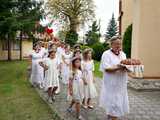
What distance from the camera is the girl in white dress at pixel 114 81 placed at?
308 inches

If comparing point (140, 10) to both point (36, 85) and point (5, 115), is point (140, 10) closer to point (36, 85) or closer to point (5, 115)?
point (36, 85)

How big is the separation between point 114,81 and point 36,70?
8.74m

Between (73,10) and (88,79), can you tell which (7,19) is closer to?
(88,79)

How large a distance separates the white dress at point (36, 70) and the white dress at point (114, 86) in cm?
809

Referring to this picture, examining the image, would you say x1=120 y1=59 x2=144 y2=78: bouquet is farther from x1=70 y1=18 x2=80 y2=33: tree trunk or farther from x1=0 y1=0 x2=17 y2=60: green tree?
x1=70 y1=18 x2=80 y2=33: tree trunk

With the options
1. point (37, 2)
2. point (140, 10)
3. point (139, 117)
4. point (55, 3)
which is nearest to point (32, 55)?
point (140, 10)

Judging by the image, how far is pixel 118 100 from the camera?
8000 mm

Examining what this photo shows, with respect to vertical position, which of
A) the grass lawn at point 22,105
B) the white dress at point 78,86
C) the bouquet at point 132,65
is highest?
the bouquet at point 132,65

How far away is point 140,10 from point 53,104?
7.78m

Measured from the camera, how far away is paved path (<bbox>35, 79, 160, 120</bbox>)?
9.30 m

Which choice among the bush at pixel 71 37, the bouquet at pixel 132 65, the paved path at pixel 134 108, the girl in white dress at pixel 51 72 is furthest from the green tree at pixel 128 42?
the bush at pixel 71 37

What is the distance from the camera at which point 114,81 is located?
7.96 meters

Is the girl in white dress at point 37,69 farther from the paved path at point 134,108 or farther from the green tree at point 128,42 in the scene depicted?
the green tree at point 128,42

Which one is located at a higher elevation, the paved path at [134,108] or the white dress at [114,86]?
the white dress at [114,86]
